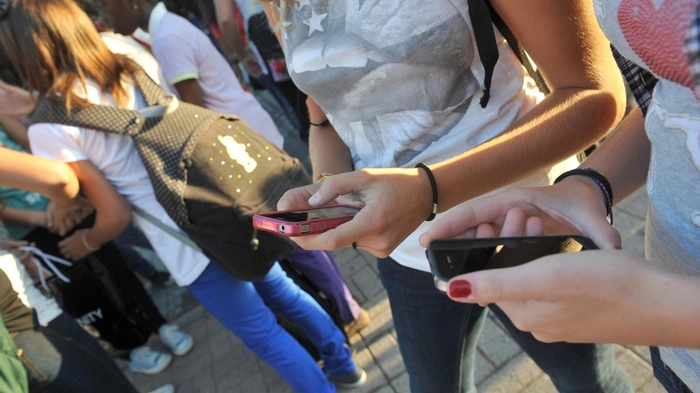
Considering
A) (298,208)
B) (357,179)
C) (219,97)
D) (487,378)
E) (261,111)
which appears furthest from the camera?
Result: (261,111)

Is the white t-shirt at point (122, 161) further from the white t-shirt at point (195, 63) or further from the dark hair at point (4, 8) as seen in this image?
the white t-shirt at point (195, 63)

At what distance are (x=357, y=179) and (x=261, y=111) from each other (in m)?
2.08

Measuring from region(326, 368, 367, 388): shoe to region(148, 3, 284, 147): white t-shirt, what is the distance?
A: 60.5 inches

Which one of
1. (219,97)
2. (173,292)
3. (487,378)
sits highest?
(219,97)

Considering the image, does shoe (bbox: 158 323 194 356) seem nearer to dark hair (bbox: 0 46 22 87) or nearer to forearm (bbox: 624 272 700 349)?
dark hair (bbox: 0 46 22 87)

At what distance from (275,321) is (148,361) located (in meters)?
1.37

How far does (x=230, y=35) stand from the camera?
162 inches

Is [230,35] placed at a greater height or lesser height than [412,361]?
greater

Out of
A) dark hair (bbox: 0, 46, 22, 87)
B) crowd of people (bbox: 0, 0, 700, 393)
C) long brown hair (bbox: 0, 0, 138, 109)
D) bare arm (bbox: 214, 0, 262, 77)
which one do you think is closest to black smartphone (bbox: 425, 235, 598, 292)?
crowd of people (bbox: 0, 0, 700, 393)

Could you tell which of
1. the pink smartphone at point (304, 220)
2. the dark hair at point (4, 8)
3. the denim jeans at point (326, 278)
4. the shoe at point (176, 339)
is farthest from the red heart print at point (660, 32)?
the shoe at point (176, 339)

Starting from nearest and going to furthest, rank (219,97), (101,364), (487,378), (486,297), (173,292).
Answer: (486,297) → (101,364) → (487,378) → (219,97) → (173,292)

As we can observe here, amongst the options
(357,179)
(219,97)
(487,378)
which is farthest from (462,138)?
(219,97)

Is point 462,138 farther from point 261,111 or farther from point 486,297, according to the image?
point 261,111

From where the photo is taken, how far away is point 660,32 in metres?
0.66
